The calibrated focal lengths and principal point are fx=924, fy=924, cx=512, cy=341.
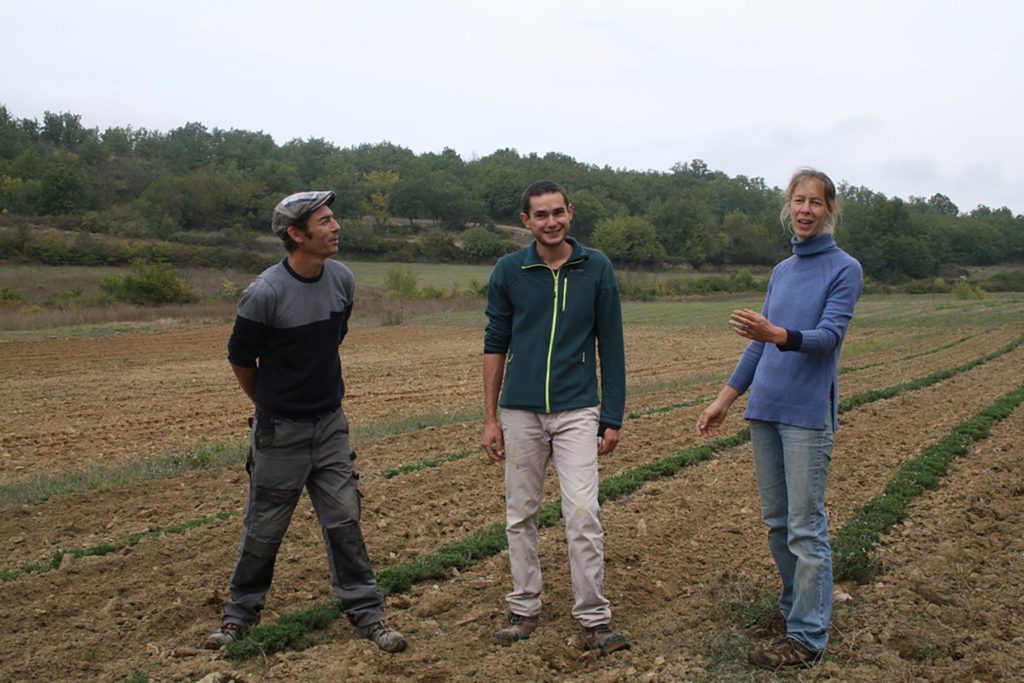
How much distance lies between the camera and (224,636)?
4.59 metres

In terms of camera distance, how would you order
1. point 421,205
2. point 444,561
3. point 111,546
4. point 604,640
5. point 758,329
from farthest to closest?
point 421,205
point 111,546
point 444,561
point 604,640
point 758,329

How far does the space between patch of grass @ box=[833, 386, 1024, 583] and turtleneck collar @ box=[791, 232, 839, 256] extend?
2274 millimetres

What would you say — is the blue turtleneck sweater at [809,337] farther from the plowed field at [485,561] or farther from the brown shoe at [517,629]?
the brown shoe at [517,629]

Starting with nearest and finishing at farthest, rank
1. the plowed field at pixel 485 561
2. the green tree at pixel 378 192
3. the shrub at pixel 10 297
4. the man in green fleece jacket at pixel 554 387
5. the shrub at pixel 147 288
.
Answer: the plowed field at pixel 485 561 < the man in green fleece jacket at pixel 554 387 < the shrub at pixel 10 297 < the shrub at pixel 147 288 < the green tree at pixel 378 192

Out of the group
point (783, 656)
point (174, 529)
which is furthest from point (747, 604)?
point (174, 529)

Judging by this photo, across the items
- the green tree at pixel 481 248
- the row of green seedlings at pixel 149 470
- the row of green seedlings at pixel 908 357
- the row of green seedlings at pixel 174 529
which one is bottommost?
the row of green seedlings at pixel 908 357

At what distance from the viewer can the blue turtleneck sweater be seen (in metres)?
4.07

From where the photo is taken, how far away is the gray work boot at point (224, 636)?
180 inches

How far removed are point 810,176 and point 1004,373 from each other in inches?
615

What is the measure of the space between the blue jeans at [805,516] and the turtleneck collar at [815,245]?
0.80m

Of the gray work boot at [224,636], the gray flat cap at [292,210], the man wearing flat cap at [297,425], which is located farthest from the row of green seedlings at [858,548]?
the gray flat cap at [292,210]

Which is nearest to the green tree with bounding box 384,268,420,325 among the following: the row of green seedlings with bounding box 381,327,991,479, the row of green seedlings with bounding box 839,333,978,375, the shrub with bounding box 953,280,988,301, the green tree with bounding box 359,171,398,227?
the row of green seedlings with bounding box 839,333,978,375

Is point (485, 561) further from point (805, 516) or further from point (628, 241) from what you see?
point (628, 241)

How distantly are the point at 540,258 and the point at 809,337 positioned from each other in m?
1.39
